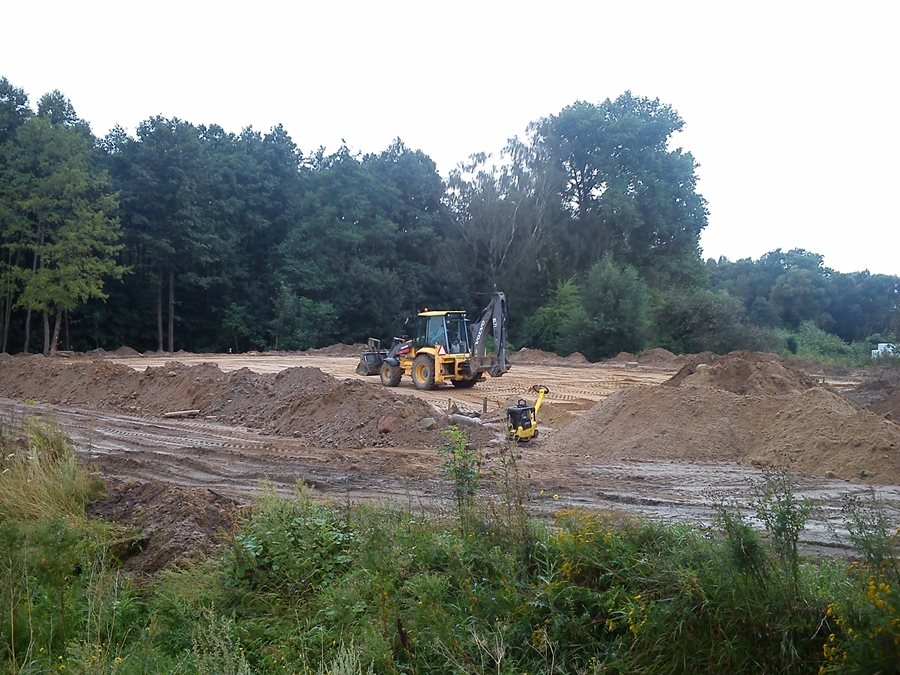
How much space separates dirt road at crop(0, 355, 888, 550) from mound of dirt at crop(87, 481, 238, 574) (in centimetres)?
120

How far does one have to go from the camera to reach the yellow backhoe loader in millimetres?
21391

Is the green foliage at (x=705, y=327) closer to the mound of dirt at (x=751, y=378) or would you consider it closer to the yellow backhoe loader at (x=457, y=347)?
the yellow backhoe loader at (x=457, y=347)

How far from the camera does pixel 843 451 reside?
11.2 meters

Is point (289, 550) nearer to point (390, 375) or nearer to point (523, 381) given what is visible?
point (390, 375)

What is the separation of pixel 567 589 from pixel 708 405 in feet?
28.7

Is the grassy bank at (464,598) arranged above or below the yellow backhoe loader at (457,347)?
below

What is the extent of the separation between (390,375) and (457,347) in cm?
263

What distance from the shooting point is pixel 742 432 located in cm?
1251

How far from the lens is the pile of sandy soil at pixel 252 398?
14.4 metres

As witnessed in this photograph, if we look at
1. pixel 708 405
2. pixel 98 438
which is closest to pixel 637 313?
pixel 708 405

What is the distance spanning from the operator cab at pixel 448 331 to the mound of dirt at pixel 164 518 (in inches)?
513

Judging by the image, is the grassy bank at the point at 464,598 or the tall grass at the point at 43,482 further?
the tall grass at the point at 43,482

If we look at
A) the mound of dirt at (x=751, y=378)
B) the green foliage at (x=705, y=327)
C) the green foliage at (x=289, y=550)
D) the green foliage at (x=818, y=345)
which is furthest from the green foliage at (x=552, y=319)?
the green foliage at (x=289, y=550)

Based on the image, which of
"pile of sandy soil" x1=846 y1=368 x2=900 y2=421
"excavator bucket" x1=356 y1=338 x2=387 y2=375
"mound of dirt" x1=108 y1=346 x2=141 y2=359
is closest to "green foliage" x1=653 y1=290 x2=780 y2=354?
"pile of sandy soil" x1=846 y1=368 x2=900 y2=421
